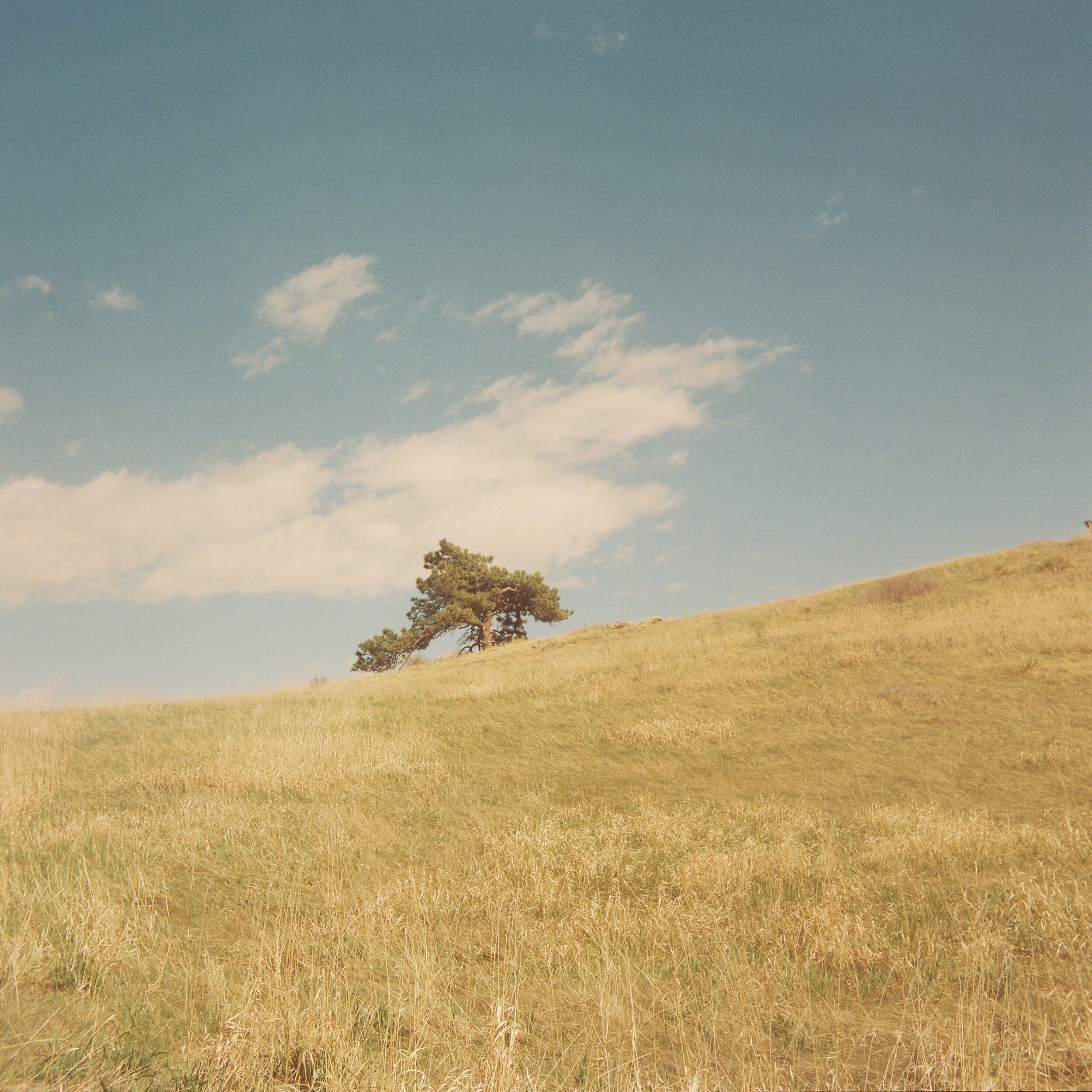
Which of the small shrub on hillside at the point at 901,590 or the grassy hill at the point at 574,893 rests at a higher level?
the small shrub on hillside at the point at 901,590

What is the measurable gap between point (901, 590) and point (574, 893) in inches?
1096

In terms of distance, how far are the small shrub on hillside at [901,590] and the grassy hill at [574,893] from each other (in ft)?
36.7

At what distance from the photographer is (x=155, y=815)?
10445mm

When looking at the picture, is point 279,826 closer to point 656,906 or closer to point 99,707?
point 656,906

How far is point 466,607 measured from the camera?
42000mm

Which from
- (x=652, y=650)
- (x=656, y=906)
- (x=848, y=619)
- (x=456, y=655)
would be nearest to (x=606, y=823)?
(x=656, y=906)

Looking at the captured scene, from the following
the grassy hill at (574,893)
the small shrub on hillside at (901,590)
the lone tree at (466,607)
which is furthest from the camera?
the lone tree at (466,607)

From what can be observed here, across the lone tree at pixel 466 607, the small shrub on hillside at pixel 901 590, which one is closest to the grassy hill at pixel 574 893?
the small shrub on hillside at pixel 901 590

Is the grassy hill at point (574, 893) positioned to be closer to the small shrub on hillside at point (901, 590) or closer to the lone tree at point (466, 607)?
the small shrub on hillside at point (901, 590)

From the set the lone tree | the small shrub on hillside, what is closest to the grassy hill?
the small shrub on hillside

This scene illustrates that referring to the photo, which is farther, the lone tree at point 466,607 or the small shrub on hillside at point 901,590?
the lone tree at point 466,607

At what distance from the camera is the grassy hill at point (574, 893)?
12.8 ft

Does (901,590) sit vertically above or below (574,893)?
above

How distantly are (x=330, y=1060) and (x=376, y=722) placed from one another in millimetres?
14388
